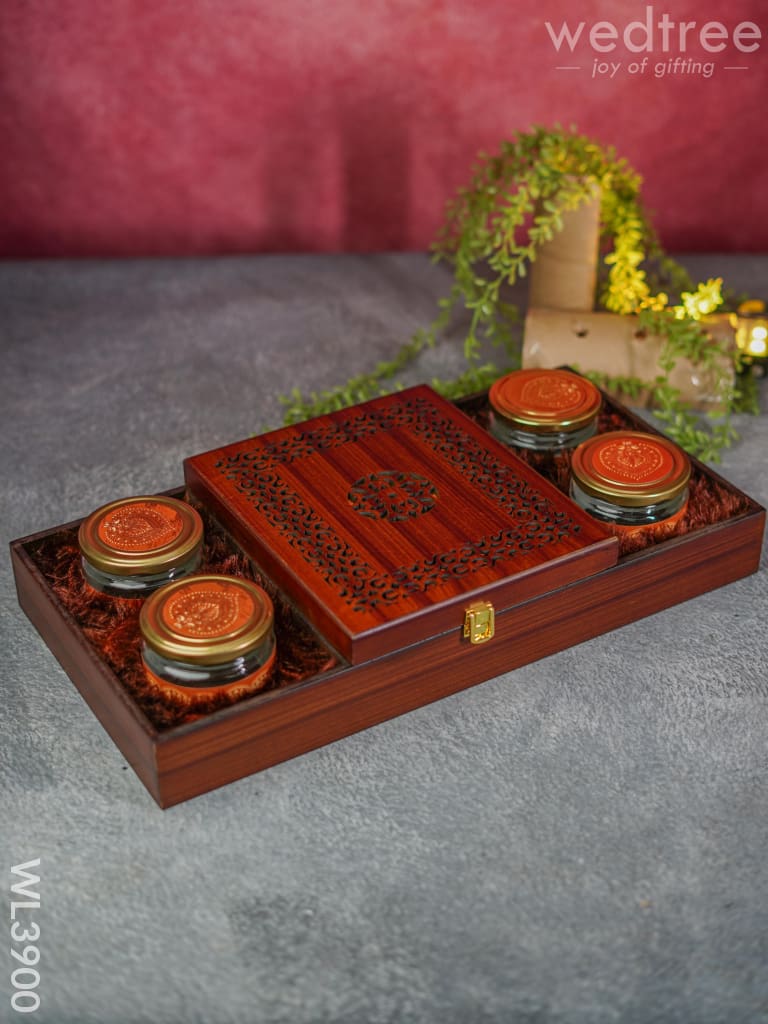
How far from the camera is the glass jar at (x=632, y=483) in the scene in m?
1.98

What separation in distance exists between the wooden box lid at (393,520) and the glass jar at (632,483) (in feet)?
0.22

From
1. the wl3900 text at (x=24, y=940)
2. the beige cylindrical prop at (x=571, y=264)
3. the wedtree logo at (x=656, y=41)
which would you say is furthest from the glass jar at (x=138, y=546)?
the wedtree logo at (x=656, y=41)

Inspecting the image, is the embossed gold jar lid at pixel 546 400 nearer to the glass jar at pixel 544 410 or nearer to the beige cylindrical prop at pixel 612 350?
the glass jar at pixel 544 410

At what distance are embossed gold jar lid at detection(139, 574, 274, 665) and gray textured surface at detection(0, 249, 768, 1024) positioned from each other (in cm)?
20

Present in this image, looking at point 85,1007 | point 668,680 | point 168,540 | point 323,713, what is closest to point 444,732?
point 323,713

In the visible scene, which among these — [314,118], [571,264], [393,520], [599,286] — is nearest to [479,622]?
[393,520]

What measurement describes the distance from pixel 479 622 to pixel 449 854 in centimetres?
32

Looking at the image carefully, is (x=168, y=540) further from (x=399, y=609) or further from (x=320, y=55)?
(x=320, y=55)

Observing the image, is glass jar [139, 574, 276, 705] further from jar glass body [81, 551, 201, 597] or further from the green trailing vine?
the green trailing vine

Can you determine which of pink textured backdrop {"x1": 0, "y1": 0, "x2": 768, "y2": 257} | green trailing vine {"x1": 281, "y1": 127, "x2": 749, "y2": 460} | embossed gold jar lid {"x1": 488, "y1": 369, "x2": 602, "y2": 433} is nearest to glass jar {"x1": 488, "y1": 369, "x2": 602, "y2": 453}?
embossed gold jar lid {"x1": 488, "y1": 369, "x2": 602, "y2": 433}

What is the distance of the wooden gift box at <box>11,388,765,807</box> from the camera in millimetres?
1721

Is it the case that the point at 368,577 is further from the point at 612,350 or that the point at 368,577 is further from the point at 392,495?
the point at 612,350

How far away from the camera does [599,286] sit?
2.73 m

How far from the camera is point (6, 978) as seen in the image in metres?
1.52
